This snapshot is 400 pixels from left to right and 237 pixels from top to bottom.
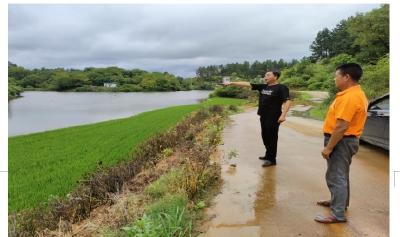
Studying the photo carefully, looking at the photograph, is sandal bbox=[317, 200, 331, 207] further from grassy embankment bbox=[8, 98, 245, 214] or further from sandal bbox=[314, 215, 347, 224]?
grassy embankment bbox=[8, 98, 245, 214]

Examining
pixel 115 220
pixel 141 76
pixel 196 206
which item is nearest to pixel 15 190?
pixel 115 220

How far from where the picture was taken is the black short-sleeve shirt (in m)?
6.15

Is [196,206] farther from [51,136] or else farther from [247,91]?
[247,91]

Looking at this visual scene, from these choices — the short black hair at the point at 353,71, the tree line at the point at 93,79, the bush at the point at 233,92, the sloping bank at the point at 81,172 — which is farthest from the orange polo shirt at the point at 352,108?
the tree line at the point at 93,79

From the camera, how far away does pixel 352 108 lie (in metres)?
3.75

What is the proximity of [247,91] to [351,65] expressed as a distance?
28.8 metres

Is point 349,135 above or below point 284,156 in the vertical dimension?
above

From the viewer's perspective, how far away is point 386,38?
30641 mm

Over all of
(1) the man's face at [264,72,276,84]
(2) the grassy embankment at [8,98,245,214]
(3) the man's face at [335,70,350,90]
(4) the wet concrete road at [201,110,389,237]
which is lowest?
(2) the grassy embankment at [8,98,245,214]

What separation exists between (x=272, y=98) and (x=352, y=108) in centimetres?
248

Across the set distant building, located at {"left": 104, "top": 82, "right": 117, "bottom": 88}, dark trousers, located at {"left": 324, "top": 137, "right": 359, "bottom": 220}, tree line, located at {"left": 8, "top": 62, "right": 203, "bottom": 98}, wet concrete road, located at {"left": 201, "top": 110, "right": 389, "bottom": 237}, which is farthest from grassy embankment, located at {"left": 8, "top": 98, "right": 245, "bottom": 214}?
distant building, located at {"left": 104, "top": 82, "right": 117, "bottom": 88}

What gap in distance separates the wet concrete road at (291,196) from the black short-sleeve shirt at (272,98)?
1020 millimetres

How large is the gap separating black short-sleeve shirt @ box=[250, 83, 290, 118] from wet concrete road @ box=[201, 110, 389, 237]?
1020mm
